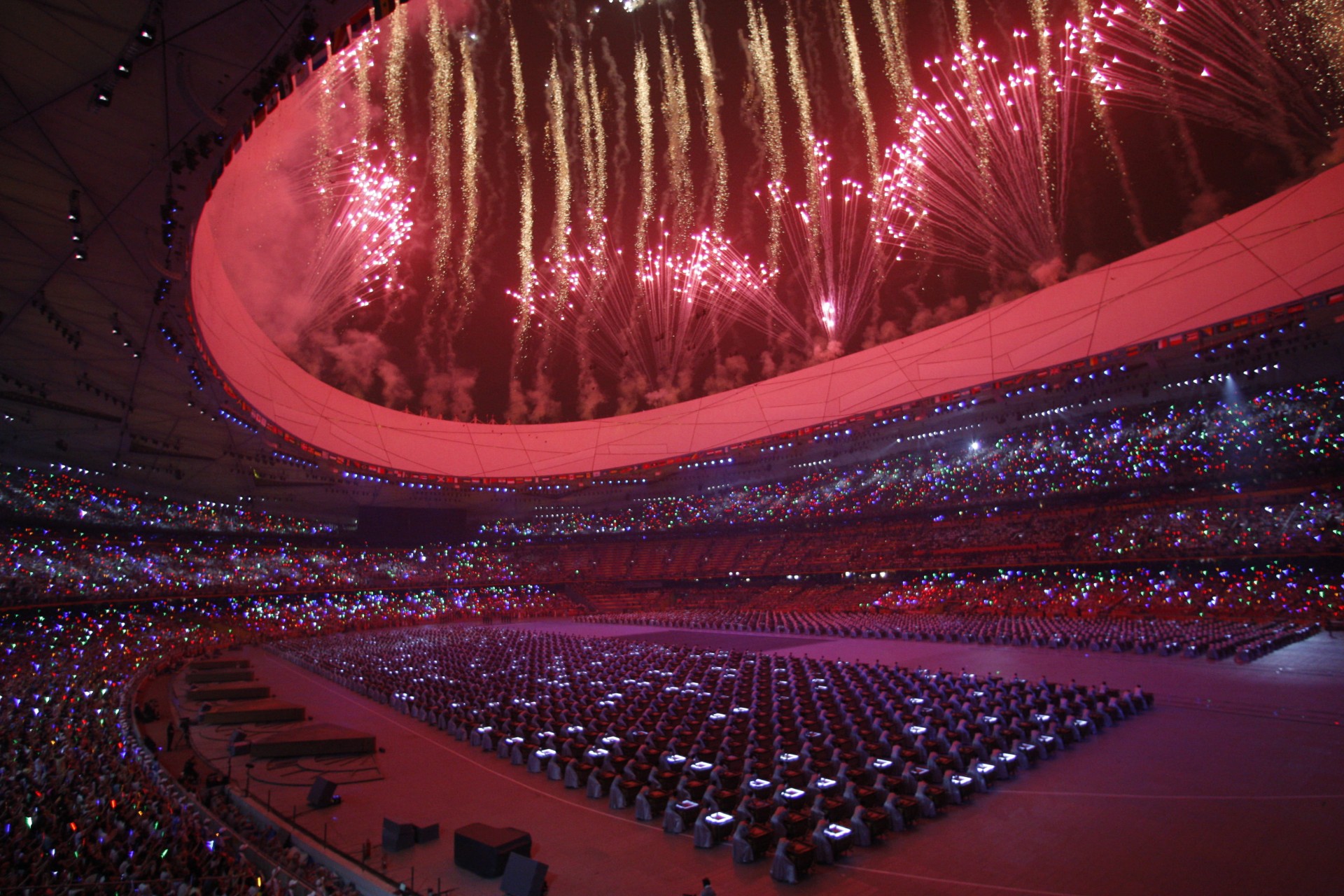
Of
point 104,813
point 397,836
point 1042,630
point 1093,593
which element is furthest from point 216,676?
point 1093,593

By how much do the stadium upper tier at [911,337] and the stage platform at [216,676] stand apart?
9963mm

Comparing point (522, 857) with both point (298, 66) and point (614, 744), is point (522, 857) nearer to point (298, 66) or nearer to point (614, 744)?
point (614, 744)

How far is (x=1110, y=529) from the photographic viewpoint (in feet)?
118

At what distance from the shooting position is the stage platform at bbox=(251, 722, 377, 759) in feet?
47.9

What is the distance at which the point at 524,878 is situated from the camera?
8.18m

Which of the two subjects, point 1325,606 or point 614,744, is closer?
point 614,744

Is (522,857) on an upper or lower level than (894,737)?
upper

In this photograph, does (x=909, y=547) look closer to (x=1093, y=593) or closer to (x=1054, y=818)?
(x=1093, y=593)

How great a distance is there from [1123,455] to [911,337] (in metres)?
13.0

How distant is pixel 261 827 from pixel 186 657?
24.1 meters

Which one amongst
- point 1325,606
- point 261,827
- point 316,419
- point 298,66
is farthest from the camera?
point 316,419

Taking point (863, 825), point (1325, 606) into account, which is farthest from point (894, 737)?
point (1325, 606)

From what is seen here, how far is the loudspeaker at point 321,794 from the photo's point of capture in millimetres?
11742

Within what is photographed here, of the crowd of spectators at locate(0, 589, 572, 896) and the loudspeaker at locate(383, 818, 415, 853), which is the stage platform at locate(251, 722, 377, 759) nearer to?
the crowd of spectators at locate(0, 589, 572, 896)
